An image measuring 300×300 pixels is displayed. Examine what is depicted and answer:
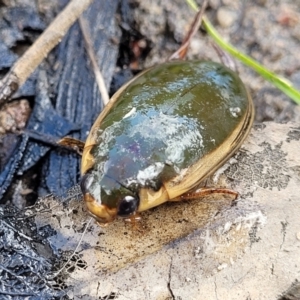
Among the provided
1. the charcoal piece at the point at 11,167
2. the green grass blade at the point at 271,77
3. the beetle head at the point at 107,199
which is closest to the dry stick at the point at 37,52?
the charcoal piece at the point at 11,167

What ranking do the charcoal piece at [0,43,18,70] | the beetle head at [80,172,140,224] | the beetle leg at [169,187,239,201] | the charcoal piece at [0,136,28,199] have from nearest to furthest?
1. the beetle head at [80,172,140,224]
2. the beetle leg at [169,187,239,201]
3. the charcoal piece at [0,136,28,199]
4. the charcoal piece at [0,43,18,70]

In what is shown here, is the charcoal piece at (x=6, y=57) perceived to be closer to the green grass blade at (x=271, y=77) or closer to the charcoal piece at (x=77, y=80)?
the charcoal piece at (x=77, y=80)

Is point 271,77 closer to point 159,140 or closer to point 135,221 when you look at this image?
point 159,140

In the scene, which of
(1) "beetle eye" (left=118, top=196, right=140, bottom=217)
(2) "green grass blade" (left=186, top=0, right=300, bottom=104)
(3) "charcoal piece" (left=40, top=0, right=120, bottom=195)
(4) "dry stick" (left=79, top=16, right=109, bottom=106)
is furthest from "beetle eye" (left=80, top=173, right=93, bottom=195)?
(2) "green grass blade" (left=186, top=0, right=300, bottom=104)

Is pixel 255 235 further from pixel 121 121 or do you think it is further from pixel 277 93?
pixel 277 93

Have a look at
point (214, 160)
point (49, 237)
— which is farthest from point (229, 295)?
point (49, 237)

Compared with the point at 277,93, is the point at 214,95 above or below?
above

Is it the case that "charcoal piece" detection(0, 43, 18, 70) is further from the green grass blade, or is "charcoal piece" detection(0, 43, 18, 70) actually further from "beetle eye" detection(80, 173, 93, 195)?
"beetle eye" detection(80, 173, 93, 195)
